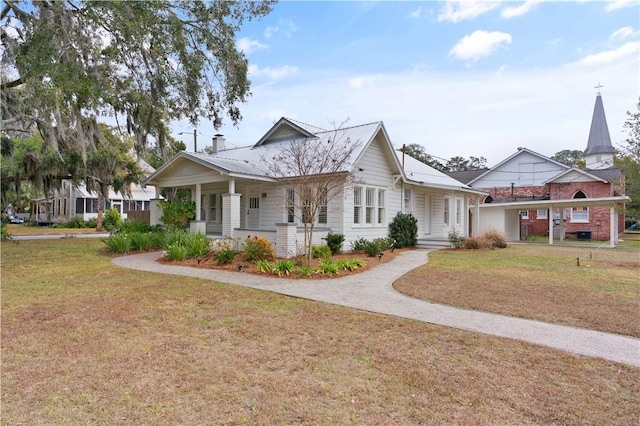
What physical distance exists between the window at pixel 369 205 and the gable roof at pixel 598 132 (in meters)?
33.0

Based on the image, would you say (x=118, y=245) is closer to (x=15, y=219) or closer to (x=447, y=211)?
(x=447, y=211)

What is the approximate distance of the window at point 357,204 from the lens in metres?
15.6

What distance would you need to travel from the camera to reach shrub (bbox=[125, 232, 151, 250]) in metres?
15.2

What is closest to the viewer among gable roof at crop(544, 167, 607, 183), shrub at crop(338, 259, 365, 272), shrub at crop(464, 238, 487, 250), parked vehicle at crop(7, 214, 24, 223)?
shrub at crop(338, 259, 365, 272)

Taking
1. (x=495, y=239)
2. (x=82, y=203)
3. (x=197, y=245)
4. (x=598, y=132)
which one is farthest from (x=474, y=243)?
(x=82, y=203)

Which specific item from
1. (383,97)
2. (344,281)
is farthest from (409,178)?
(344,281)

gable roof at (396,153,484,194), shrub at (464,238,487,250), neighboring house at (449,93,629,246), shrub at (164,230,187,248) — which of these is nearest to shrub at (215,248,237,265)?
shrub at (164,230,187,248)

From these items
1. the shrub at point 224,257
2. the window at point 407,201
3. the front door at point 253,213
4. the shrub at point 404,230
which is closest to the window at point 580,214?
the window at point 407,201

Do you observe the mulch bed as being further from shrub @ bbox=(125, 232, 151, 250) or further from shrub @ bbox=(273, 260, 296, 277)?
shrub @ bbox=(125, 232, 151, 250)

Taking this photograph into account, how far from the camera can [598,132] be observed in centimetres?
3841

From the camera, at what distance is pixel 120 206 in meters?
39.4

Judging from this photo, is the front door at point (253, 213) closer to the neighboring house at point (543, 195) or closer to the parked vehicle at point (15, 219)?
A: the neighboring house at point (543, 195)

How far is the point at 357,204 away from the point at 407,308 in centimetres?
908

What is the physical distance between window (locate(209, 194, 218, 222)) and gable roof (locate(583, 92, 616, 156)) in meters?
37.5
